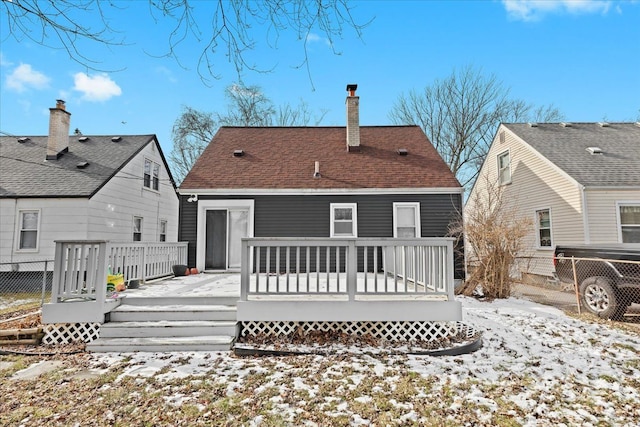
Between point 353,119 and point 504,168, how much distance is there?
778cm

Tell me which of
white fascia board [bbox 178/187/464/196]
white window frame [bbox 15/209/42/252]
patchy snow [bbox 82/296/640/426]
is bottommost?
patchy snow [bbox 82/296/640/426]

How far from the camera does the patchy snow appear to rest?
10.0 feet

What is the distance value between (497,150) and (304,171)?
32.4 feet

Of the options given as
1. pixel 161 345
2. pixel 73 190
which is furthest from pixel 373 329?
pixel 73 190

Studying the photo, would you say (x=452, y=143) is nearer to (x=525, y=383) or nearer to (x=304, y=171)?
(x=304, y=171)

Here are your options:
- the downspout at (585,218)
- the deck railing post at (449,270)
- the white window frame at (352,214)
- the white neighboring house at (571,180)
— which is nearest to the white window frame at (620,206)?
the white neighboring house at (571,180)

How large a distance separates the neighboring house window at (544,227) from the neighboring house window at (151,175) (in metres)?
16.2

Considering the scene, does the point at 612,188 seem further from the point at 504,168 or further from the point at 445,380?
the point at 445,380

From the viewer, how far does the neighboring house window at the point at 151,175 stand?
14031 millimetres

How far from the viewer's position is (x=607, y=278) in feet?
20.5

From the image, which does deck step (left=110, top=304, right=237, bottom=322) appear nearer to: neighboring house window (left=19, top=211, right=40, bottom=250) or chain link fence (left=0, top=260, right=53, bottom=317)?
chain link fence (left=0, top=260, right=53, bottom=317)

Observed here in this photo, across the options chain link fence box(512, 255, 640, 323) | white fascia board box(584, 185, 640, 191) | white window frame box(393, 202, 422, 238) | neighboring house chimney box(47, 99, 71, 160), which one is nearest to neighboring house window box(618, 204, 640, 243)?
white fascia board box(584, 185, 640, 191)

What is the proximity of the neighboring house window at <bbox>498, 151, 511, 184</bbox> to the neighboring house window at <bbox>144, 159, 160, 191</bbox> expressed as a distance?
15742mm

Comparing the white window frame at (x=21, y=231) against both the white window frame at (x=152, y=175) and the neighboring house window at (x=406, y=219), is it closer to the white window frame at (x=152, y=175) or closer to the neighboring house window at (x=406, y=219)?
the white window frame at (x=152, y=175)
